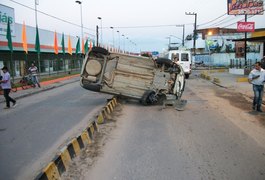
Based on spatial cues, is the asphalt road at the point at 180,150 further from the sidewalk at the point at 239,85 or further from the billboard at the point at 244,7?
the billboard at the point at 244,7

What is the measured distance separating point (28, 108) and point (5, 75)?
1622 mm

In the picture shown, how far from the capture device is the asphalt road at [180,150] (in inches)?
199

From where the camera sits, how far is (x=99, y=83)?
12.4 meters

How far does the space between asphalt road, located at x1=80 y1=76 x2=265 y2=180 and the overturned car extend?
264 centimetres

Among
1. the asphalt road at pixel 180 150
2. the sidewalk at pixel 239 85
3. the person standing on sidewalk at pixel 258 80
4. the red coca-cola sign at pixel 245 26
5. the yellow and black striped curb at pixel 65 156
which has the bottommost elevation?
the asphalt road at pixel 180 150

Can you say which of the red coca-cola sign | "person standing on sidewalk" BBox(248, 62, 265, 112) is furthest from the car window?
"person standing on sidewalk" BBox(248, 62, 265, 112)

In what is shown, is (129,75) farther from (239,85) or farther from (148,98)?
(239,85)

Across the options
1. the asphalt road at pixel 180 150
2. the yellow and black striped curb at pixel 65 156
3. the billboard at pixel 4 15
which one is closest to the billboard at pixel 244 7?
the billboard at pixel 4 15

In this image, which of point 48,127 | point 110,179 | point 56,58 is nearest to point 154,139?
point 110,179

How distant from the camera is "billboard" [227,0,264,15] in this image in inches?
1092

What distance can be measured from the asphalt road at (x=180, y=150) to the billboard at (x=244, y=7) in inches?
834

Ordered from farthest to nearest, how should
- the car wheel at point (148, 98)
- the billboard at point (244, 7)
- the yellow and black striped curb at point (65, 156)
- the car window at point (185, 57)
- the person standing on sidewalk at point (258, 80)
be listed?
the billboard at point (244, 7) → the car window at point (185, 57) → the car wheel at point (148, 98) → the person standing on sidewalk at point (258, 80) → the yellow and black striped curb at point (65, 156)

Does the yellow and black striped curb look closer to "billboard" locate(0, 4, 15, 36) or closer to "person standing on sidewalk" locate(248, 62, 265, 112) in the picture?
"person standing on sidewalk" locate(248, 62, 265, 112)

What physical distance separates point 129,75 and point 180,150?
668cm
